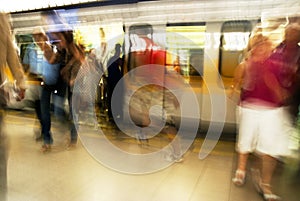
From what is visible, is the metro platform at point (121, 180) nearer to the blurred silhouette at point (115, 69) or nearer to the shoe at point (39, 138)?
the shoe at point (39, 138)

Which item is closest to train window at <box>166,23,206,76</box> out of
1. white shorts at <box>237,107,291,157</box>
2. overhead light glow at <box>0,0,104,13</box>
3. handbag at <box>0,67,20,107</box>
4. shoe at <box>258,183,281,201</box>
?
overhead light glow at <box>0,0,104,13</box>

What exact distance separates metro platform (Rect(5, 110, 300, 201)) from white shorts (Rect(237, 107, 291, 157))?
1.41ft

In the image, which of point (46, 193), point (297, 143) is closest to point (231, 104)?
point (297, 143)

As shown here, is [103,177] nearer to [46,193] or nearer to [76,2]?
[46,193]

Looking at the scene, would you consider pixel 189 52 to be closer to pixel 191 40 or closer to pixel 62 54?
pixel 191 40

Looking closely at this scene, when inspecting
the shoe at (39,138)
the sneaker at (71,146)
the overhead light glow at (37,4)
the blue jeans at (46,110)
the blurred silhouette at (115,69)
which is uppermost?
the overhead light glow at (37,4)

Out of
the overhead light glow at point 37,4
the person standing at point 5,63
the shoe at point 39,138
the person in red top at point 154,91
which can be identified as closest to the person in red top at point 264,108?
the person in red top at point 154,91

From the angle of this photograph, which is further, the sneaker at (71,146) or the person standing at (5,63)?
the sneaker at (71,146)

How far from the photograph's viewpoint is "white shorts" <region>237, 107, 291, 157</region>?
1969 millimetres

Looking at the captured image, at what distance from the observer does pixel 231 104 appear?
3.54 metres

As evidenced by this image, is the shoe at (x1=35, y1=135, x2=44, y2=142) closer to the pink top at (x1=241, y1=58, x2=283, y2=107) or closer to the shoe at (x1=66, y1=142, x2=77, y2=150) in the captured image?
the shoe at (x1=66, y1=142, x2=77, y2=150)

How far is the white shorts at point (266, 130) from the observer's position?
197cm

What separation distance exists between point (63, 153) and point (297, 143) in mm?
2542

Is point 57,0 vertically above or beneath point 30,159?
above
